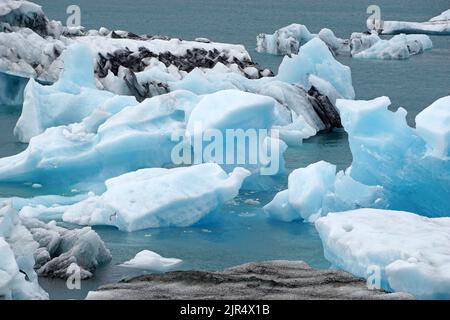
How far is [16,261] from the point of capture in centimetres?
1091

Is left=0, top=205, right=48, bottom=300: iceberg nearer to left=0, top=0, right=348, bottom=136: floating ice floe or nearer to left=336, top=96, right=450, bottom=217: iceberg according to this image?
left=336, top=96, right=450, bottom=217: iceberg

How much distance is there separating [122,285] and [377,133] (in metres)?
7.09

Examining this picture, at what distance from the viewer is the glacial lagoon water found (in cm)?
1487

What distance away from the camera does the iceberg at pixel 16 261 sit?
9998mm

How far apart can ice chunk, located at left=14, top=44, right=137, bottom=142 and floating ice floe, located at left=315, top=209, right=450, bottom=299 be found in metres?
9.42

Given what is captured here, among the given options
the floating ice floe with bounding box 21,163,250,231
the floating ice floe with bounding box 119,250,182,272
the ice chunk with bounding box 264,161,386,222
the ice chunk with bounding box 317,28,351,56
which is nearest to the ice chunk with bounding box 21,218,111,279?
the floating ice floe with bounding box 119,250,182,272

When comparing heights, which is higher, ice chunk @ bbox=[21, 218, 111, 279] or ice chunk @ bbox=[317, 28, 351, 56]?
ice chunk @ bbox=[317, 28, 351, 56]

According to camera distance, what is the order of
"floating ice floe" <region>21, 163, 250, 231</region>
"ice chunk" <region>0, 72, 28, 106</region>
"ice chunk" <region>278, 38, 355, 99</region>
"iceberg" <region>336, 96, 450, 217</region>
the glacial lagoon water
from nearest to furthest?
the glacial lagoon water → "floating ice floe" <region>21, 163, 250, 231</region> → "iceberg" <region>336, 96, 450, 217</region> → "ice chunk" <region>278, 38, 355, 99</region> → "ice chunk" <region>0, 72, 28, 106</region>

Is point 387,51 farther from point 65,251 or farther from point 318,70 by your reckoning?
point 65,251

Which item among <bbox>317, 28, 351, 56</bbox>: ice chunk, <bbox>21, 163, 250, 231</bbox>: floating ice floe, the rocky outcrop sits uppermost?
<bbox>317, 28, 351, 56</bbox>: ice chunk

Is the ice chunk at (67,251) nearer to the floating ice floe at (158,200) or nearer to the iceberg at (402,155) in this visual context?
the floating ice floe at (158,200)

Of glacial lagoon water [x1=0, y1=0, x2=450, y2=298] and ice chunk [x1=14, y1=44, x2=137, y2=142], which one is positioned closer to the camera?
glacial lagoon water [x1=0, y1=0, x2=450, y2=298]

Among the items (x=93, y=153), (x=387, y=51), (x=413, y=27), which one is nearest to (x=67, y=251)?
(x=93, y=153)

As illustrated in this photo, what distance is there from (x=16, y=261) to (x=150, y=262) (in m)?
3.16
